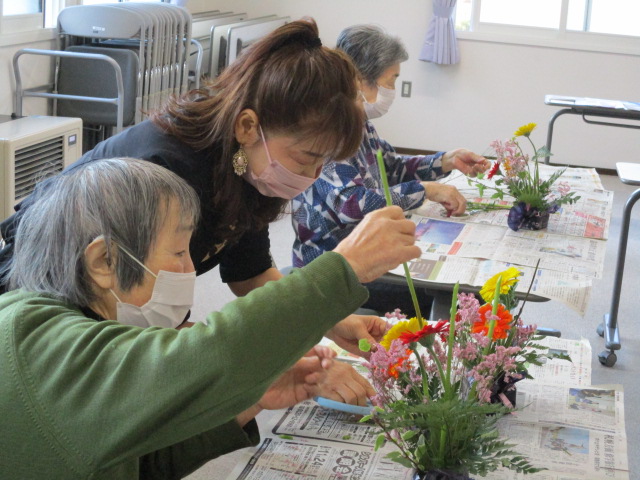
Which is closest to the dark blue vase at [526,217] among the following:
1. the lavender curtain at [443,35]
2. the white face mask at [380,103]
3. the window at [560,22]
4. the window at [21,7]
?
the white face mask at [380,103]

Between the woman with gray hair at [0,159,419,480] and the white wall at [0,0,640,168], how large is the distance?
18.0ft

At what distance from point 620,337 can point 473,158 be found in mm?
1194

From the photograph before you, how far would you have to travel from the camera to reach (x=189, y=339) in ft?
2.75

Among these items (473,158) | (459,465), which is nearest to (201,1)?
(473,158)

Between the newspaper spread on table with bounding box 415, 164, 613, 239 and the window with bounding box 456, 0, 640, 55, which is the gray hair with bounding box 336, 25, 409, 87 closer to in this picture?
the newspaper spread on table with bounding box 415, 164, 613, 239

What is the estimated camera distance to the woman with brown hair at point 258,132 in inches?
58.5

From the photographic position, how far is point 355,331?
1.52 metres

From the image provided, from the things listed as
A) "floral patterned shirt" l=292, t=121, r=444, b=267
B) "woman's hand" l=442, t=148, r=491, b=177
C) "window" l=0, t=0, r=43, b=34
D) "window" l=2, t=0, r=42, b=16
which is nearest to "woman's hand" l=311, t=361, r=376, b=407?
"floral patterned shirt" l=292, t=121, r=444, b=267

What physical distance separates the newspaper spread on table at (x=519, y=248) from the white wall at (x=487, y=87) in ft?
12.0

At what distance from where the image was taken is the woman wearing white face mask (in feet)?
4.87

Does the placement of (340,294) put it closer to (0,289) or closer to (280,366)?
(280,366)

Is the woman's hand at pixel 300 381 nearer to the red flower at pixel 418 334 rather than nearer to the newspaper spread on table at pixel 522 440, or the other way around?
the newspaper spread on table at pixel 522 440

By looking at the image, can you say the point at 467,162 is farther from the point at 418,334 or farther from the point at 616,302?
the point at 418,334

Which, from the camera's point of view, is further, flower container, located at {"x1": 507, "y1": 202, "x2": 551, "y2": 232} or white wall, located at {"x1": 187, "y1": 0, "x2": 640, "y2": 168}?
white wall, located at {"x1": 187, "y1": 0, "x2": 640, "y2": 168}
